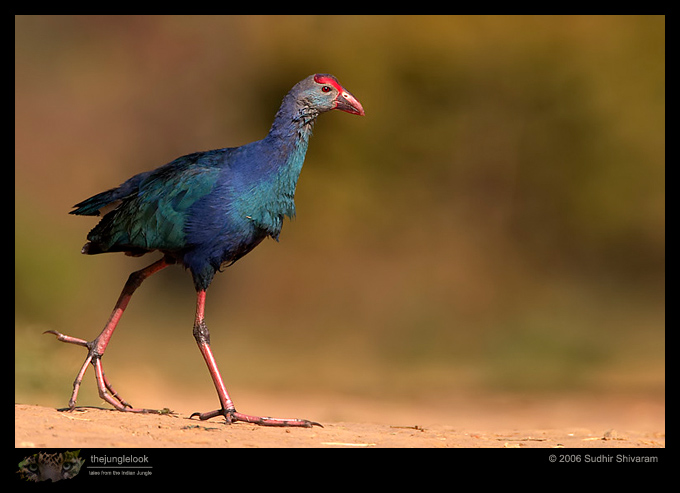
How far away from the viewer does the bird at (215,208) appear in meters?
6.00

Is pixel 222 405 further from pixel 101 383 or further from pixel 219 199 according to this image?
pixel 219 199

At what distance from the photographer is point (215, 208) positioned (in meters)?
5.98

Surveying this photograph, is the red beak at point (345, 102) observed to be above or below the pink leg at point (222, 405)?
above

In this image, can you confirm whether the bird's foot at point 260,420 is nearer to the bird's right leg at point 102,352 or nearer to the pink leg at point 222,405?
the pink leg at point 222,405

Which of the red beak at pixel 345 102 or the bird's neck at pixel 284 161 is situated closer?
the bird's neck at pixel 284 161

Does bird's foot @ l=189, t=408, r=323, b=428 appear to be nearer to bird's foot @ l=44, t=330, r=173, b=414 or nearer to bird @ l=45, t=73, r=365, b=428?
bird @ l=45, t=73, r=365, b=428

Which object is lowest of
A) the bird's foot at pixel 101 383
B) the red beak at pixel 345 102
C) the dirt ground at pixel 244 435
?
the dirt ground at pixel 244 435

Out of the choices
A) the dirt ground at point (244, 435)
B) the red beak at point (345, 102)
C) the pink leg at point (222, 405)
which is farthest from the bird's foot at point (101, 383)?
the red beak at point (345, 102)

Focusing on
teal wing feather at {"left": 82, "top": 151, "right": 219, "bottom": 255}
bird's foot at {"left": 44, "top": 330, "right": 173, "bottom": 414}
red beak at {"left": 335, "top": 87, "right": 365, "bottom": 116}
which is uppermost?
red beak at {"left": 335, "top": 87, "right": 365, "bottom": 116}

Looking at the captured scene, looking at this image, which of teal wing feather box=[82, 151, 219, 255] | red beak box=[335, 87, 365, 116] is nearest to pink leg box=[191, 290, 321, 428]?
teal wing feather box=[82, 151, 219, 255]

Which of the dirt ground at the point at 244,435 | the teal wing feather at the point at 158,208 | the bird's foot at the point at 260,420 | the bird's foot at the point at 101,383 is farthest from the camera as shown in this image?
the bird's foot at the point at 101,383

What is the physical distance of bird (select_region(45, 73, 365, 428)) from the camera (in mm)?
5996

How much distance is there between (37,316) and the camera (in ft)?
39.6

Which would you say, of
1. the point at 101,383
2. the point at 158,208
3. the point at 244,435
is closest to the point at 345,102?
the point at 158,208
